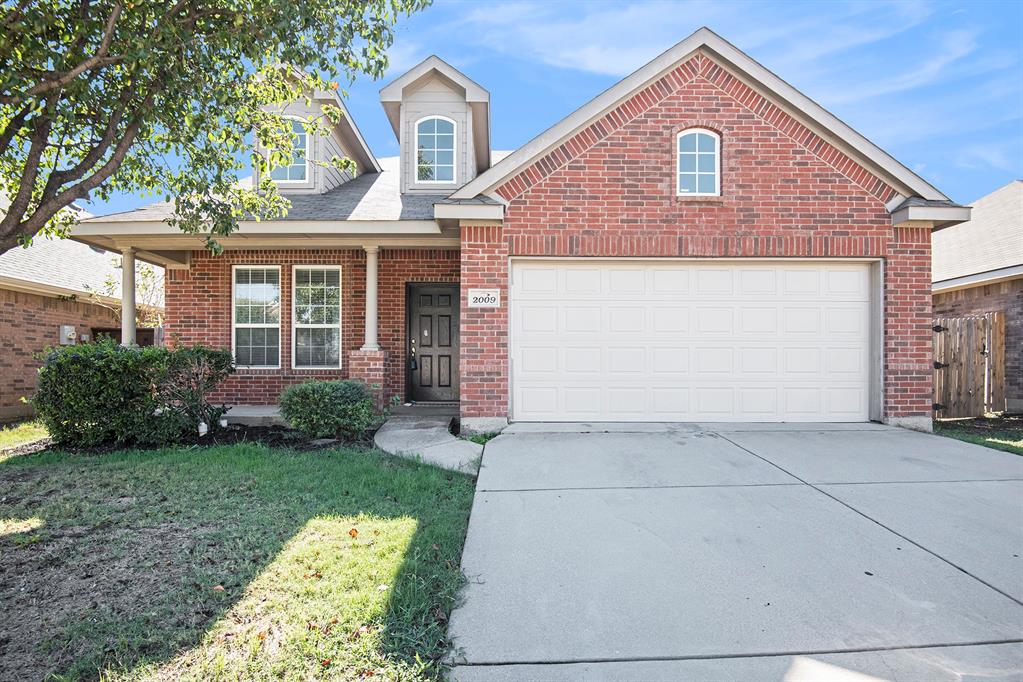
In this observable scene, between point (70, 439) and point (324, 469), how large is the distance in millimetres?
4276

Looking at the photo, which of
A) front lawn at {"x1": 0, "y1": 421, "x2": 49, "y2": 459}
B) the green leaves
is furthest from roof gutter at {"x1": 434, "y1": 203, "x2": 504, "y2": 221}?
front lawn at {"x1": 0, "y1": 421, "x2": 49, "y2": 459}

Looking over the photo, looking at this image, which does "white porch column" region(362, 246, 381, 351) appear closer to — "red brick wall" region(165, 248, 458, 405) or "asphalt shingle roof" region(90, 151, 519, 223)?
"asphalt shingle roof" region(90, 151, 519, 223)

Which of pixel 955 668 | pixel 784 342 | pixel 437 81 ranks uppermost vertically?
pixel 437 81

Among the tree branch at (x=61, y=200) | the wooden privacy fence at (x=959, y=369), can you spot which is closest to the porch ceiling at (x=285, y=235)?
the tree branch at (x=61, y=200)

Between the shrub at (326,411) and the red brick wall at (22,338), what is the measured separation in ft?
23.0

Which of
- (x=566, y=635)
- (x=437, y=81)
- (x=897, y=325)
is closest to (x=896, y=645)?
(x=566, y=635)

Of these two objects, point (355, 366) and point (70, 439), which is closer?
point (70, 439)

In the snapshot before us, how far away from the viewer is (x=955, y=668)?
2.57 meters

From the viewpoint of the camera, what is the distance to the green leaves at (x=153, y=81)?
4.29 metres

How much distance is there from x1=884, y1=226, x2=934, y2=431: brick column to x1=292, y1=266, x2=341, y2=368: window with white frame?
8964 millimetres

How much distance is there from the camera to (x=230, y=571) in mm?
3602

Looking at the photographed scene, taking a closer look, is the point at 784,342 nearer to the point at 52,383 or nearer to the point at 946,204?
the point at 946,204

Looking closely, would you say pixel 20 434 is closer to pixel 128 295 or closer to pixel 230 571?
pixel 128 295

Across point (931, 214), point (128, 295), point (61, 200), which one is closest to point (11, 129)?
point (61, 200)
